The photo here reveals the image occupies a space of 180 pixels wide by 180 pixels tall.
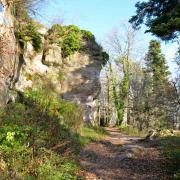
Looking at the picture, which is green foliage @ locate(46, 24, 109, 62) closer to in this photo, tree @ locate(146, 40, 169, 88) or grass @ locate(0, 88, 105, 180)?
grass @ locate(0, 88, 105, 180)

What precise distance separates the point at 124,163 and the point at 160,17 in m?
5.80

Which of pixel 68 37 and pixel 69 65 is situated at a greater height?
pixel 68 37

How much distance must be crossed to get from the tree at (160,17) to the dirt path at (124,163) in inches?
183

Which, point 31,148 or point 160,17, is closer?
point 31,148

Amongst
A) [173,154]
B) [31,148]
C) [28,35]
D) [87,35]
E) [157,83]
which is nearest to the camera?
[31,148]

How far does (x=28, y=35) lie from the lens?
21.2 m

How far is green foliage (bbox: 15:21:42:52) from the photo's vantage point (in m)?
20.3

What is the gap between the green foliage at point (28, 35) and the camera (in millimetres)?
20281

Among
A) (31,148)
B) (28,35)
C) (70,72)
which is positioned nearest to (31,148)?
(31,148)

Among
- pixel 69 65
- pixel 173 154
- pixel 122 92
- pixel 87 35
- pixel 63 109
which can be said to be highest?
pixel 87 35

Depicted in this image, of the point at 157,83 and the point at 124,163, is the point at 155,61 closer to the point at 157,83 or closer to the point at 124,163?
the point at 157,83

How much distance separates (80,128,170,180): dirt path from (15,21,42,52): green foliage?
8.26 m

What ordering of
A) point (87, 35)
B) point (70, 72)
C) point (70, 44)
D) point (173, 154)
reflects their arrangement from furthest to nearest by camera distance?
point (87, 35)
point (70, 72)
point (70, 44)
point (173, 154)

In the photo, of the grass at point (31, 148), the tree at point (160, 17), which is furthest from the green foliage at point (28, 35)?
the grass at point (31, 148)
